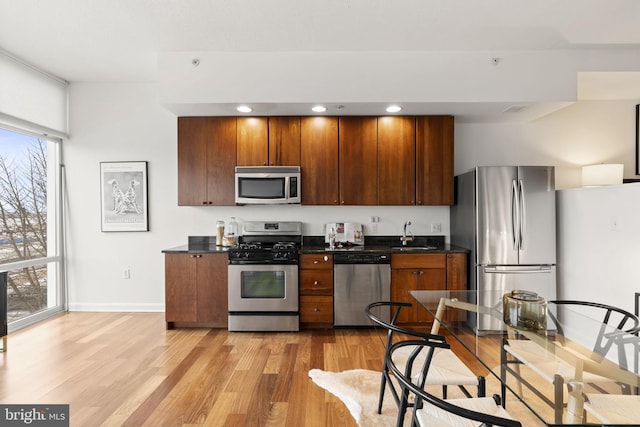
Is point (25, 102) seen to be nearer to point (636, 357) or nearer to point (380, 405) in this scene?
point (380, 405)

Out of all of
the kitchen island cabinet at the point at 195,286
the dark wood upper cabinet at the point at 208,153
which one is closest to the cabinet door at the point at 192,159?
the dark wood upper cabinet at the point at 208,153

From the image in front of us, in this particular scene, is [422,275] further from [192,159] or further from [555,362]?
[192,159]

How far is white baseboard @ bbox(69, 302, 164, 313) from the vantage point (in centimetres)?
478

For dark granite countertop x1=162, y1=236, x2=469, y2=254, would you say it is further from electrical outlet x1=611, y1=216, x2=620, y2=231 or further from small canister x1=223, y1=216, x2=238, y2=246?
electrical outlet x1=611, y1=216, x2=620, y2=231

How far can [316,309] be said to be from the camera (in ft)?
13.3

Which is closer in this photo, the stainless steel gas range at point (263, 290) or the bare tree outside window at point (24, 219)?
the stainless steel gas range at point (263, 290)

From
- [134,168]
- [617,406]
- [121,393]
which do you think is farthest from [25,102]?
[617,406]

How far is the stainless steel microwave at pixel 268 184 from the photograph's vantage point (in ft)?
14.0

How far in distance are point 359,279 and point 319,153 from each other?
56.8 inches

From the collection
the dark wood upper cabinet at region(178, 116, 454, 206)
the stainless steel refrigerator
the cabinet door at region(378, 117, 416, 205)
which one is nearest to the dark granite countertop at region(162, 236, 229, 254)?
the dark wood upper cabinet at region(178, 116, 454, 206)

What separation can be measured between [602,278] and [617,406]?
9.25ft

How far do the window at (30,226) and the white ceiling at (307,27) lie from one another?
1.09 meters

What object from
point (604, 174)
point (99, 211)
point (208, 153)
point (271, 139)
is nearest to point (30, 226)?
point (99, 211)

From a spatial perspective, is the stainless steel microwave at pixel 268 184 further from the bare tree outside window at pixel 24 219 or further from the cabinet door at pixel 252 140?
the bare tree outside window at pixel 24 219
